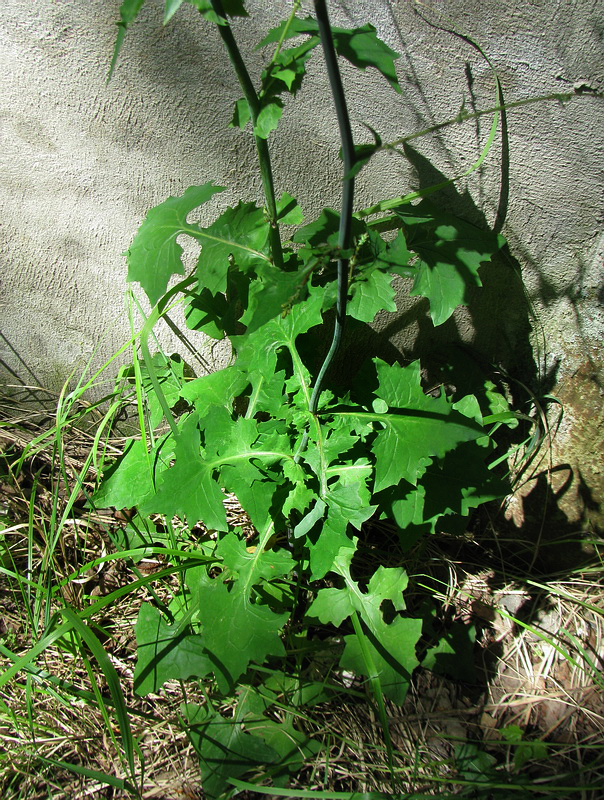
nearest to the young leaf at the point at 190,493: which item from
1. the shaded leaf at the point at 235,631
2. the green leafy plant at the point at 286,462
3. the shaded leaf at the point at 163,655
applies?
the green leafy plant at the point at 286,462

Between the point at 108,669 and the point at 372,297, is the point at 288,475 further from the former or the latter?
the point at 108,669

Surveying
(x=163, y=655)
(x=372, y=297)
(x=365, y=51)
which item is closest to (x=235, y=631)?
(x=163, y=655)

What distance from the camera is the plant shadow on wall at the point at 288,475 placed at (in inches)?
41.0

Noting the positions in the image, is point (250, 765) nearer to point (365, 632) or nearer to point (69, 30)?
point (365, 632)

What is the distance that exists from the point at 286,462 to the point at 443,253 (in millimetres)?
539

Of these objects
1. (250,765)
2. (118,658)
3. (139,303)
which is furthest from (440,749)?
(139,303)

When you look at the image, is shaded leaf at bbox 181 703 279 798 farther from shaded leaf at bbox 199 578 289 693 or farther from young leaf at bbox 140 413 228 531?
young leaf at bbox 140 413 228 531

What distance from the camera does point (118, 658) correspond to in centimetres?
140

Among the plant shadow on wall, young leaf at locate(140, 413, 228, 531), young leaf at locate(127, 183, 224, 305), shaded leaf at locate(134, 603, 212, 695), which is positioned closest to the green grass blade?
the plant shadow on wall

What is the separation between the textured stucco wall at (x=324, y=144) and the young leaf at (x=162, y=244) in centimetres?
30

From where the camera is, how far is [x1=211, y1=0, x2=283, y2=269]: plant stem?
2.46ft

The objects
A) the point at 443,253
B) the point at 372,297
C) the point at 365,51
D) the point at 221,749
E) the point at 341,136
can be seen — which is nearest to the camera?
the point at 341,136

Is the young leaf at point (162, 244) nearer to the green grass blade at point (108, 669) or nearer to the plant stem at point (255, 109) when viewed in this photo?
the plant stem at point (255, 109)

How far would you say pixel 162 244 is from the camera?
3.39 ft
